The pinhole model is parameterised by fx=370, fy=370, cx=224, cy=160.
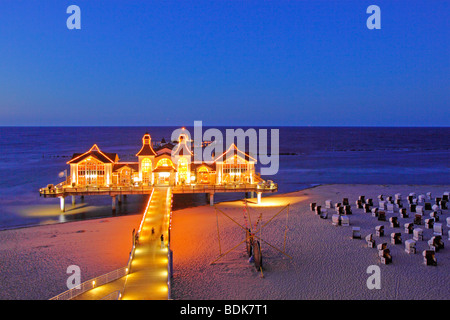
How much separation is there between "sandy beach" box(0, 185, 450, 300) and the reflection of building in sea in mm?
6472

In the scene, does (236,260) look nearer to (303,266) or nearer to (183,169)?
(303,266)

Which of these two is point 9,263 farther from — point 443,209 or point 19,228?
point 443,209

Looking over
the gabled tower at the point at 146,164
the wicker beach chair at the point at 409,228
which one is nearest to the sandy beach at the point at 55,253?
the gabled tower at the point at 146,164

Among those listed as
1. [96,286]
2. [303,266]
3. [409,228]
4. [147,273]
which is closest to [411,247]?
[409,228]

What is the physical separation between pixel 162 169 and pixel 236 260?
1706 centimetres

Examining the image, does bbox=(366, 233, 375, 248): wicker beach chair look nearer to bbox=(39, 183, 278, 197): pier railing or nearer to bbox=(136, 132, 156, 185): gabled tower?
bbox=(39, 183, 278, 197): pier railing

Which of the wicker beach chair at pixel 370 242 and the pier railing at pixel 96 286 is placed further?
the wicker beach chair at pixel 370 242

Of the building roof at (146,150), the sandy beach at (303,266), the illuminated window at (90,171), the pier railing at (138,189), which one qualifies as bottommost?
the sandy beach at (303,266)

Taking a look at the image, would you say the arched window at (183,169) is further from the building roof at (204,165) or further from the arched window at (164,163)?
the arched window at (164,163)

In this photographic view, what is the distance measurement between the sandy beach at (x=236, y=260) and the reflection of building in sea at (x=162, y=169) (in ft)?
21.2

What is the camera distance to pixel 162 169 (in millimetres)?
34094

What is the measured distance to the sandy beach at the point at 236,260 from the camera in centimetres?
1548

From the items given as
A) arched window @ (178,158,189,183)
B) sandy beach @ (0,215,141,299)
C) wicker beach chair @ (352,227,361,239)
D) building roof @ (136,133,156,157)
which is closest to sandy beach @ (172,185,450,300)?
wicker beach chair @ (352,227,361,239)
